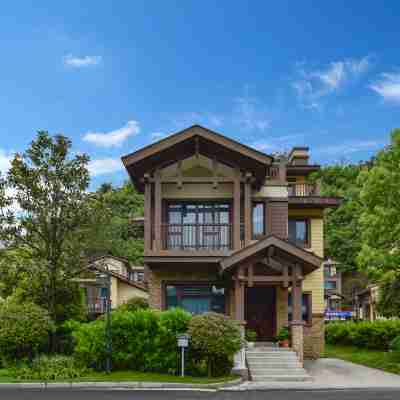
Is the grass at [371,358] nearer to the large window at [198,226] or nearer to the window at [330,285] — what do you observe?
the large window at [198,226]

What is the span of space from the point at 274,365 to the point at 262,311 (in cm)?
558

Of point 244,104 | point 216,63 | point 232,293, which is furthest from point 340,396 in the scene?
point 244,104

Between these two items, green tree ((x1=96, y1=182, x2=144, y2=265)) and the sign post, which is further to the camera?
green tree ((x1=96, y1=182, x2=144, y2=265))

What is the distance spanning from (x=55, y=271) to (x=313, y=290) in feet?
37.8

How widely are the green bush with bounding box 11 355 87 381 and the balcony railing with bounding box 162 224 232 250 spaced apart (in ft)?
22.8

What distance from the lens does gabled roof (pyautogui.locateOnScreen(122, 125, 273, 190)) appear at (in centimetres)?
2391

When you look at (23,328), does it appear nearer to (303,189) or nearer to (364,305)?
(303,189)

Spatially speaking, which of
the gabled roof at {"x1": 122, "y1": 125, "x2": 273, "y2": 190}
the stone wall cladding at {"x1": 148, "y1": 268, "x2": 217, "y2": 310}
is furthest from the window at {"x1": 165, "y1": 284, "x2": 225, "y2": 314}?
the gabled roof at {"x1": 122, "y1": 125, "x2": 273, "y2": 190}

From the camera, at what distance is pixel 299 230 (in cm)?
2777

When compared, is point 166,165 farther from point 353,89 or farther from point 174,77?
point 353,89

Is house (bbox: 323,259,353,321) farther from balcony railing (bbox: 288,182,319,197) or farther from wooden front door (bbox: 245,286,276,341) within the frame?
wooden front door (bbox: 245,286,276,341)

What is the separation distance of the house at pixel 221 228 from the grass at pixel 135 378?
4683 millimetres

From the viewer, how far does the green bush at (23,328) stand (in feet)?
63.6

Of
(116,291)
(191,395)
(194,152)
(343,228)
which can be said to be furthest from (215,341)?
(343,228)
